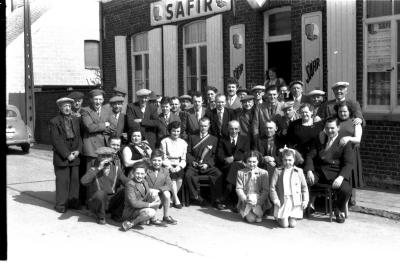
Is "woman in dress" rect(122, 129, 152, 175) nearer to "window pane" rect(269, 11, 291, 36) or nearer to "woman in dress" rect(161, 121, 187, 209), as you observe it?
"woman in dress" rect(161, 121, 187, 209)

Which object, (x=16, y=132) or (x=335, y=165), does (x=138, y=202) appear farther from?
(x=16, y=132)

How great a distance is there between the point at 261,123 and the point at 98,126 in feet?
8.00

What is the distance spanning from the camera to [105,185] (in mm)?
7609

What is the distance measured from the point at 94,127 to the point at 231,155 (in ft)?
6.86

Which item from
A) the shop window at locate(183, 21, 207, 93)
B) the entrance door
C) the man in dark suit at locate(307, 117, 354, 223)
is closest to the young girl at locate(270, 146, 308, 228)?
the man in dark suit at locate(307, 117, 354, 223)

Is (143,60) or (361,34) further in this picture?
(143,60)

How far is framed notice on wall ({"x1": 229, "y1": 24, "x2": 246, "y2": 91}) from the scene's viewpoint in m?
11.9

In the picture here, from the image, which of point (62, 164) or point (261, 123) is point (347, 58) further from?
point (62, 164)

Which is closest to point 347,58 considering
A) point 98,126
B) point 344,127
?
point 344,127

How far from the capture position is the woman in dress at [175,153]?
27.1 ft

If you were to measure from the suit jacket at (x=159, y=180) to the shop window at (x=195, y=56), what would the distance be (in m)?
A: 5.91

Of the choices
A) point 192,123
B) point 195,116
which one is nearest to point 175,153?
point 192,123

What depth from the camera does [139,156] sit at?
27.2ft

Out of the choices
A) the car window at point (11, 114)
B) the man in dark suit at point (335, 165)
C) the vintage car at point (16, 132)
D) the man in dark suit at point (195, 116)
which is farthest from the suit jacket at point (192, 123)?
the car window at point (11, 114)
